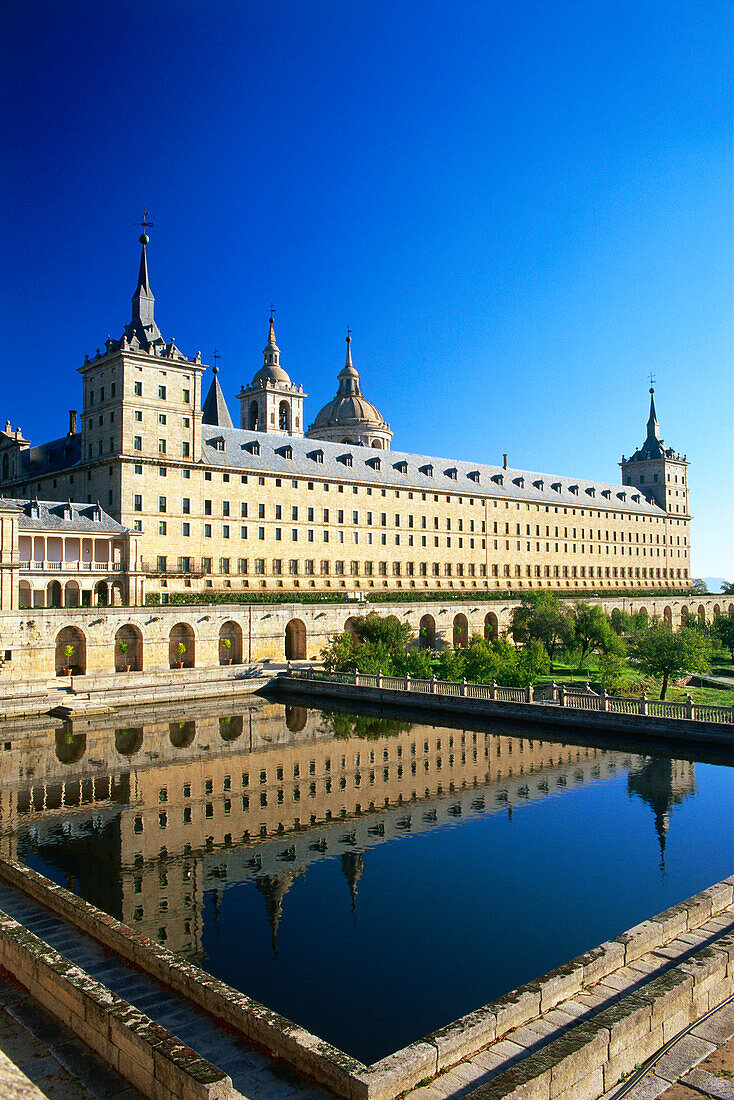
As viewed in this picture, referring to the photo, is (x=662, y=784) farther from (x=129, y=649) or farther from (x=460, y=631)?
(x=460, y=631)

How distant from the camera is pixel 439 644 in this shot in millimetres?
67312

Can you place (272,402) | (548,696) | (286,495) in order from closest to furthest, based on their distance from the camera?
1. (548,696)
2. (286,495)
3. (272,402)

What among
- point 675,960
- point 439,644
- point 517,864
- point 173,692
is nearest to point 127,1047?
point 675,960

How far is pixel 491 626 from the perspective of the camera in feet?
238

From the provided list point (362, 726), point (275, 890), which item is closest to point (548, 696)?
point (362, 726)

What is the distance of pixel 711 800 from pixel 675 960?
13802 mm

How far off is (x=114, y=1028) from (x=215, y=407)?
74.0 meters

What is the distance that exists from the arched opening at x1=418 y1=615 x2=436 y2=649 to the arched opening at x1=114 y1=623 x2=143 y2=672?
25.4 m

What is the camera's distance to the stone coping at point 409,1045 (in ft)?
28.5

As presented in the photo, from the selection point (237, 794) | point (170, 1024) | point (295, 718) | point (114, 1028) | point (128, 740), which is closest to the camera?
point (114, 1028)

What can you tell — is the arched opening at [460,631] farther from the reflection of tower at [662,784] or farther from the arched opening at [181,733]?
the reflection of tower at [662,784]

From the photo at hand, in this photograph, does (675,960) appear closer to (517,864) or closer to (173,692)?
(517,864)

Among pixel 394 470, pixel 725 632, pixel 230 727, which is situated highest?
pixel 394 470

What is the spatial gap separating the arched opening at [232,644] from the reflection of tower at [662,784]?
103 feet
